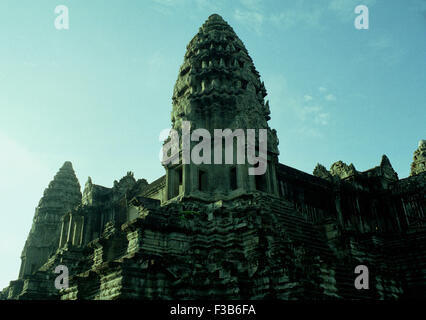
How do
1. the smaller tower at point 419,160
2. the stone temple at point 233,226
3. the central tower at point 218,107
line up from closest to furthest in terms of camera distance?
the stone temple at point 233,226 → the central tower at point 218,107 → the smaller tower at point 419,160

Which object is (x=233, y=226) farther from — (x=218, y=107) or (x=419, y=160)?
(x=419, y=160)

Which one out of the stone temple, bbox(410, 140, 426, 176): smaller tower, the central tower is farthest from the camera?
bbox(410, 140, 426, 176): smaller tower

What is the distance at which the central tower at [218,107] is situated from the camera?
77.4 ft

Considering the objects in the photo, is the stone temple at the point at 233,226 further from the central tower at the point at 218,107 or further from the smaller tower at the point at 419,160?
the smaller tower at the point at 419,160

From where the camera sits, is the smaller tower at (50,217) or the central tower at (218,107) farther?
the smaller tower at (50,217)

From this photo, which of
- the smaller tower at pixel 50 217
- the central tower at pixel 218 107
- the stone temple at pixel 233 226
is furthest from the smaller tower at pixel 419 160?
the smaller tower at pixel 50 217

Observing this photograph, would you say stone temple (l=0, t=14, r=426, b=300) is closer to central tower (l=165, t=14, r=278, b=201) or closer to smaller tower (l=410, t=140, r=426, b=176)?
central tower (l=165, t=14, r=278, b=201)

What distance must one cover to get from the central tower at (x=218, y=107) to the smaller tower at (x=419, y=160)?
26214 mm

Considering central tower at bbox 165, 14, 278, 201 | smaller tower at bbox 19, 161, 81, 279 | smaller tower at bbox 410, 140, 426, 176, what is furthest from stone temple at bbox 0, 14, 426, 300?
smaller tower at bbox 19, 161, 81, 279

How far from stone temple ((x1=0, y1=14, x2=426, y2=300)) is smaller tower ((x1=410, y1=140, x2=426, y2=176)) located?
9.30 metres

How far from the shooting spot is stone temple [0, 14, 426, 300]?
17.0 m

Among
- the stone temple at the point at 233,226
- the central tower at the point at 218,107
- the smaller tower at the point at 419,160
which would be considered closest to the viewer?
the stone temple at the point at 233,226

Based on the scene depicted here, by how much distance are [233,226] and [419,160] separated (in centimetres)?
3474
